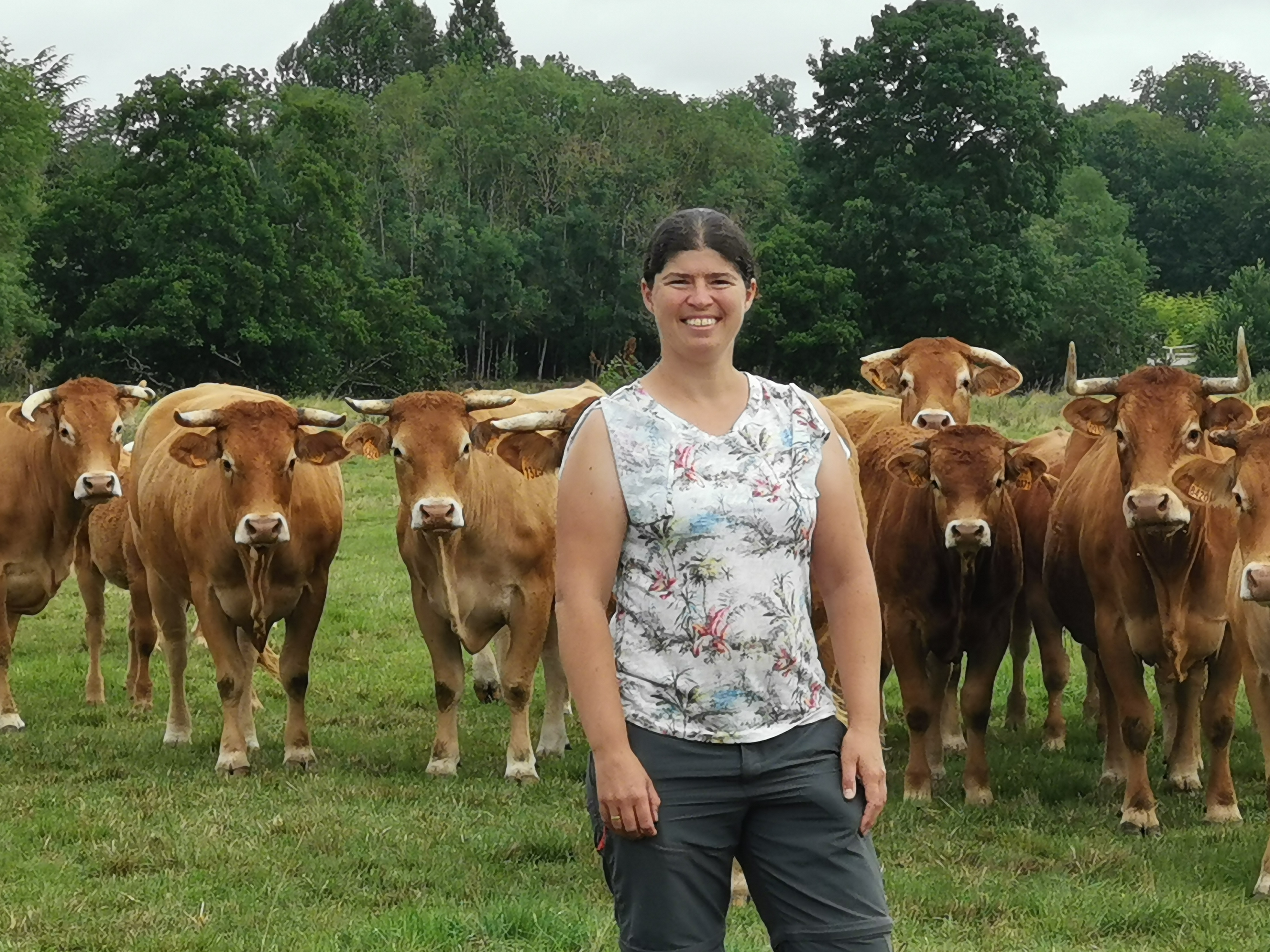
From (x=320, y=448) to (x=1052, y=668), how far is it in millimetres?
4694

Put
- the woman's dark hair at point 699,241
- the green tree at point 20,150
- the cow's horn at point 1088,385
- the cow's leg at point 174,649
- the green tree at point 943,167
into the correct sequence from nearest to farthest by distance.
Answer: the woman's dark hair at point 699,241, the cow's horn at point 1088,385, the cow's leg at point 174,649, the green tree at point 943,167, the green tree at point 20,150

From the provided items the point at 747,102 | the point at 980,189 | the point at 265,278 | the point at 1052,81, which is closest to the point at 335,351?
the point at 265,278

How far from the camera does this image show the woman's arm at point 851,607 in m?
3.75

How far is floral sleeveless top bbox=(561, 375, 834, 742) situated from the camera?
12.0 feet

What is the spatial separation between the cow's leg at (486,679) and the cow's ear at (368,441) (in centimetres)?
270

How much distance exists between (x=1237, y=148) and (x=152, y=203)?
72275 mm

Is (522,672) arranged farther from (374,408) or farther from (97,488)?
(97,488)

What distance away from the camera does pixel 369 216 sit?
6481 centimetres

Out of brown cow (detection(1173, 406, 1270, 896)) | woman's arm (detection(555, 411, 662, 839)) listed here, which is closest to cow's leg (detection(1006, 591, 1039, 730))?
brown cow (detection(1173, 406, 1270, 896))

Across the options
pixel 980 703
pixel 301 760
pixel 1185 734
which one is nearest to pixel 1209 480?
pixel 980 703

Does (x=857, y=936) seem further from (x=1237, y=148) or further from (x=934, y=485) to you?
(x=1237, y=148)

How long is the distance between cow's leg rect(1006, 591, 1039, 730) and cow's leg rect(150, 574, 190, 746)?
17.2ft

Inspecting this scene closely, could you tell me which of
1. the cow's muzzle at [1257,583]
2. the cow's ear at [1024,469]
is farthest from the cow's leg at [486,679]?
the cow's muzzle at [1257,583]

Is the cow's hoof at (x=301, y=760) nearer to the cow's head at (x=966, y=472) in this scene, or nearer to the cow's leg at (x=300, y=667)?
the cow's leg at (x=300, y=667)
